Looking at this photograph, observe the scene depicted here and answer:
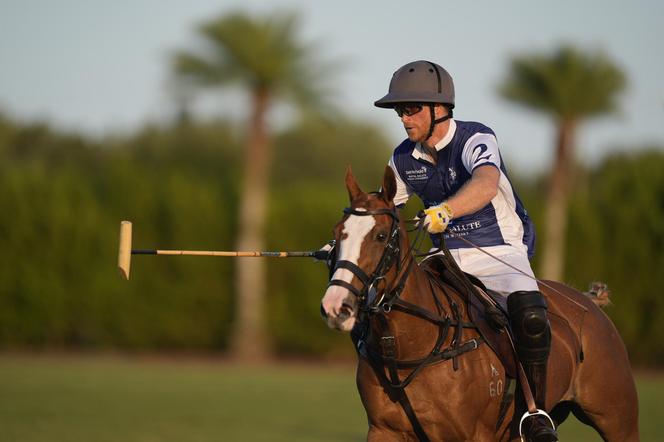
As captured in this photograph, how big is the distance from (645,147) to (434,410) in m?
22.1

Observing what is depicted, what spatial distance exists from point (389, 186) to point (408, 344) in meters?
0.93

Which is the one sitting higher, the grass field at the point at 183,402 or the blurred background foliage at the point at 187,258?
the blurred background foliage at the point at 187,258

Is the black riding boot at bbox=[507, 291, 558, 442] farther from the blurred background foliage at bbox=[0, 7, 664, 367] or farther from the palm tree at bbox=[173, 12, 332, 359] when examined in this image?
the palm tree at bbox=[173, 12, 332, 359]

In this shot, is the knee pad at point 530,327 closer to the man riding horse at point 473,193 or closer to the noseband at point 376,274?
the man riding horse at point 473,193

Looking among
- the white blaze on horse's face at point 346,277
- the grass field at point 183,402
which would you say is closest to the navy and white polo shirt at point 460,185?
the white blaze on horse's face at point 346,277

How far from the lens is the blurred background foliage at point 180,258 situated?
24391 millimetres

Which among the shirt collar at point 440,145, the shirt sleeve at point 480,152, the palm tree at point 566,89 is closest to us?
the shirt sleeve at point 480,152

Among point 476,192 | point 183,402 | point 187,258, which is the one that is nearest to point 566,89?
point 187,258

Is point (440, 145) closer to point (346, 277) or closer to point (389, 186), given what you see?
point (389, 186)

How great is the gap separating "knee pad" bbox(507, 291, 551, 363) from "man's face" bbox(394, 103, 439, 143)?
3.76 feet

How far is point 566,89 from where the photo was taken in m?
26.3

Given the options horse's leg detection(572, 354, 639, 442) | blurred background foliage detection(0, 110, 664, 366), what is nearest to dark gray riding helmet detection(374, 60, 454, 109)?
horse's leg detection(572, 354, 639, 442)

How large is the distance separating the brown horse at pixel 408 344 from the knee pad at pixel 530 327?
140 millimetres

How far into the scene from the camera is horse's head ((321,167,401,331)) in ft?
15.6
